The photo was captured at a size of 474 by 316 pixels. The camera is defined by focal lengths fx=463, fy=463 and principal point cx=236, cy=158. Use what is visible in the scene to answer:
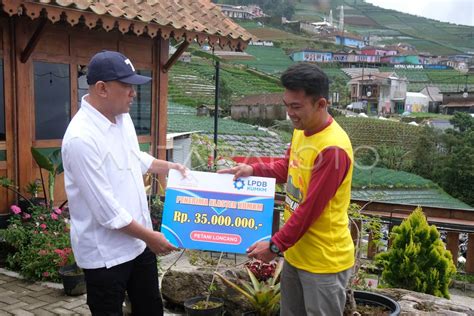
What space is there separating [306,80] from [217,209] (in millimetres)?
961

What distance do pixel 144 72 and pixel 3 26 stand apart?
1.98 m

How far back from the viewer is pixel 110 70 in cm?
200

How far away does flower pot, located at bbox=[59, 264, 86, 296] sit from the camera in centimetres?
A: 392

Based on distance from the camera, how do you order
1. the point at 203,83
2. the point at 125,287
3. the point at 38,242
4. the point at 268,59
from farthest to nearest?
the point at 268,59 → the point at 203,83 → the point at 38,242 → the point at 125,287

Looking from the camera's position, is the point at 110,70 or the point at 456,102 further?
the point at 456,102

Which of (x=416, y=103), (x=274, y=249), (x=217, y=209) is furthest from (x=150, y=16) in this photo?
(x=416, y=103)

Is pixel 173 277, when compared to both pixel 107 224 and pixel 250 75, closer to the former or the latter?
pixel 107 224

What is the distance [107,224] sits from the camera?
197 cm

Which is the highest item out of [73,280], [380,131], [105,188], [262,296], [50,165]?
[105,188]

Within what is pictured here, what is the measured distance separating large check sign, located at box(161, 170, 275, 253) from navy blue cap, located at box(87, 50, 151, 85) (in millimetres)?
715

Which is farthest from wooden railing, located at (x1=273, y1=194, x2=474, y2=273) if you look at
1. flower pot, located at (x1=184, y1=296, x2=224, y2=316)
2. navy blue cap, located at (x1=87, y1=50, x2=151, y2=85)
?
navy blue cap, located at (x1=87, y1=50, x2=151, y2=85)

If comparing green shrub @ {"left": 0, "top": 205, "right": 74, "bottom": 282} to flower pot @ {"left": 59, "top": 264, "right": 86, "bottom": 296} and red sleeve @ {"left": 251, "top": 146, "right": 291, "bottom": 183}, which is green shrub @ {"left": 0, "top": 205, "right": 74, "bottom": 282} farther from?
red sleeve @ {"left": 251, "top": 146, "right": 291, "bottom": 183}

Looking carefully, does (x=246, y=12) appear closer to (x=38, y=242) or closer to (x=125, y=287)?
(x=38, y=242)

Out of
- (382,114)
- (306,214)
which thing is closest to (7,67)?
(306,214)
